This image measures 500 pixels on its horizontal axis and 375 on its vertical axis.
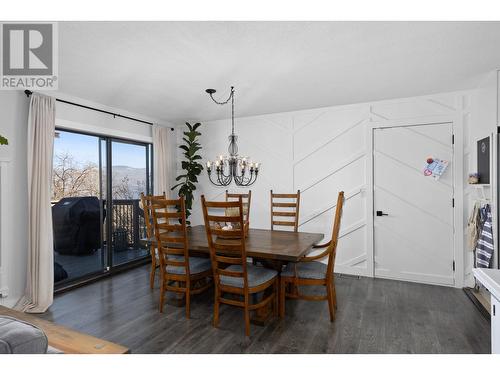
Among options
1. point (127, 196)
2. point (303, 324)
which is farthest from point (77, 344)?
point (127, 196)

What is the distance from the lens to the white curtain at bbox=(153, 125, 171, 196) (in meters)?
4.80

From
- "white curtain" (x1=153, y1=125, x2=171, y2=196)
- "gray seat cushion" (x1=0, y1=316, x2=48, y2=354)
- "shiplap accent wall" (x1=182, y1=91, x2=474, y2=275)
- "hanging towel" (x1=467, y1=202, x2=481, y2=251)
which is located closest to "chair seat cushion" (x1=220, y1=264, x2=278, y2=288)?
"gray seat cushion" (x1=0, y1=316, x2=48, y2=354)

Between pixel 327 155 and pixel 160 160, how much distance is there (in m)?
2.78

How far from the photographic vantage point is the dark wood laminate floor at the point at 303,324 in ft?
7.42

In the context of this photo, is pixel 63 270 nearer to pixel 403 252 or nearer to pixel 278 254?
pixel 278 254

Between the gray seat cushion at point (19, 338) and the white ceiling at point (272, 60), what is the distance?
1944mm

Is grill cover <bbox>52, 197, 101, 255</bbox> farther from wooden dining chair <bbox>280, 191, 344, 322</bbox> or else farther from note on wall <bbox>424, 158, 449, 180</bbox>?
note on wall <bbox>424, 158, 449, 180</bbox>

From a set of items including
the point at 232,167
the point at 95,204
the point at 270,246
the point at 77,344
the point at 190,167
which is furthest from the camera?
the point at 190,167

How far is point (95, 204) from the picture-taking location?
4035 millimetres

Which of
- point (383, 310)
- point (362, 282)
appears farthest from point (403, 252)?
point (383, 310)

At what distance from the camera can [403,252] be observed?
3834 millimetres

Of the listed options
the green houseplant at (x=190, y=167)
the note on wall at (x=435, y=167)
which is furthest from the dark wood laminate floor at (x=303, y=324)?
the green houseplant at (x=190, y=167)

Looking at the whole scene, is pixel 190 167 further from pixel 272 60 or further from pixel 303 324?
pixel 303 324

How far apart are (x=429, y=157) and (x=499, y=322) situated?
2.99 metres
